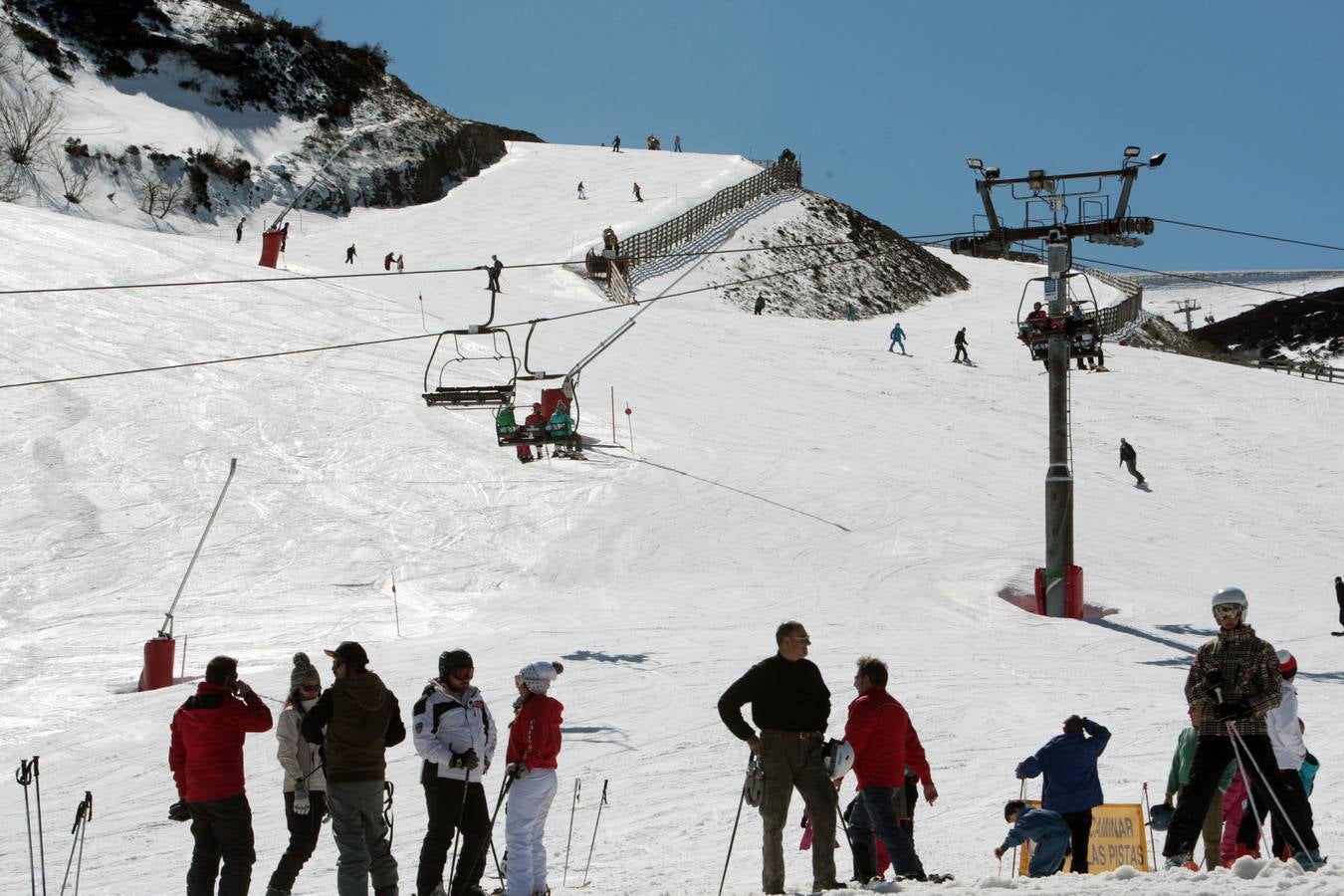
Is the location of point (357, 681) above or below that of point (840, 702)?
above

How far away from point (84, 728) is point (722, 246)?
45474 mm

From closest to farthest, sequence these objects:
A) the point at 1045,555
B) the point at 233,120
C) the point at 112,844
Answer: the point at 112,844 → the point at 1045,555 → the point at 233,120

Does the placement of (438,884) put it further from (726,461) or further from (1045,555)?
(726,461)

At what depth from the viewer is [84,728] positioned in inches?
596

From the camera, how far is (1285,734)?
725 centimetres

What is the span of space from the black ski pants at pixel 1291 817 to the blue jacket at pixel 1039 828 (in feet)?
2.82

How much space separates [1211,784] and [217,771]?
186 inches

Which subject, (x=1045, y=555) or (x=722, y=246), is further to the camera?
(x=722, y=246)

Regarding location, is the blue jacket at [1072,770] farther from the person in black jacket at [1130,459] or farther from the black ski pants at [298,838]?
the person in black jacket at [1130,459]

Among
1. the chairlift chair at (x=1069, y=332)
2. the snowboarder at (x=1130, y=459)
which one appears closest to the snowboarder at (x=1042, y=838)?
the chairlift chair at (x=1069, y=332)

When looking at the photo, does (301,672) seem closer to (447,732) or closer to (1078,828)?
(447,732)

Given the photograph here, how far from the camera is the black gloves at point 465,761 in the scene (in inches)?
285

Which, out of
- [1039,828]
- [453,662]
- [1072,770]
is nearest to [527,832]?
[453,662]

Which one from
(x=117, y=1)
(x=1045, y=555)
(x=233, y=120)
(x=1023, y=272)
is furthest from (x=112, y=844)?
(x=1023, y=272)
